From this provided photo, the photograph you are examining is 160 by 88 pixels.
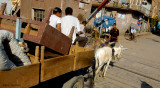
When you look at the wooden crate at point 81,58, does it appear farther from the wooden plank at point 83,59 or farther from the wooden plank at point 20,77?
the wooden plank at point 20,77

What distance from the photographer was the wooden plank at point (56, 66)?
2.40m

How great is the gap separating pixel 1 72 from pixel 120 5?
22.6 meters

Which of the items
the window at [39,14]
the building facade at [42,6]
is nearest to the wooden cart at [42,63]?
the building facade at [42,6]

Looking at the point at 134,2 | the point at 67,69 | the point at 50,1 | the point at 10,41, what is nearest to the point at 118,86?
the point at 67,69

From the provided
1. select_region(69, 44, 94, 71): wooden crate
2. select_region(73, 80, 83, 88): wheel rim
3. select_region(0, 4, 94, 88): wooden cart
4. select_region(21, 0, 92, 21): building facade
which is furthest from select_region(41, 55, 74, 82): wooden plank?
select_region(21, 0, 92, 21): building facade

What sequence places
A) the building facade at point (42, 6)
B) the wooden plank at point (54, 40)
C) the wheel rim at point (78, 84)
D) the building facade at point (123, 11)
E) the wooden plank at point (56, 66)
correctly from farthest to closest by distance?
1. the building facade at point (123, 11)
2. the building facade at point (42, 6)
3. the wheel rim at point (78, 84)
4. the wooden plank at point (54, 40)
5. the wooden plank at point (56, 66)

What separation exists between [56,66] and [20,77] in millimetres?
724

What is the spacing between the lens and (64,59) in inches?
109

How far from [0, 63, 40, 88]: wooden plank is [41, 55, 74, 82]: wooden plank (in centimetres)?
16

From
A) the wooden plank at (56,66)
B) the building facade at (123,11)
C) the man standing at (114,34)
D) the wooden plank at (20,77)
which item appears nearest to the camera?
the wooden plank at (20,77)

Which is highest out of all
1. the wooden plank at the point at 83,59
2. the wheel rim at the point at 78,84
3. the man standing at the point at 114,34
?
the man standing at the point at 114,34

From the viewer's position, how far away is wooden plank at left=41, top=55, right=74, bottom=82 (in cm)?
240

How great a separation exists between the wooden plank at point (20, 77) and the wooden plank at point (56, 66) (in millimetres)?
158

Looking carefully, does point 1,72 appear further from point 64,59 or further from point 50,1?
point 50,1
